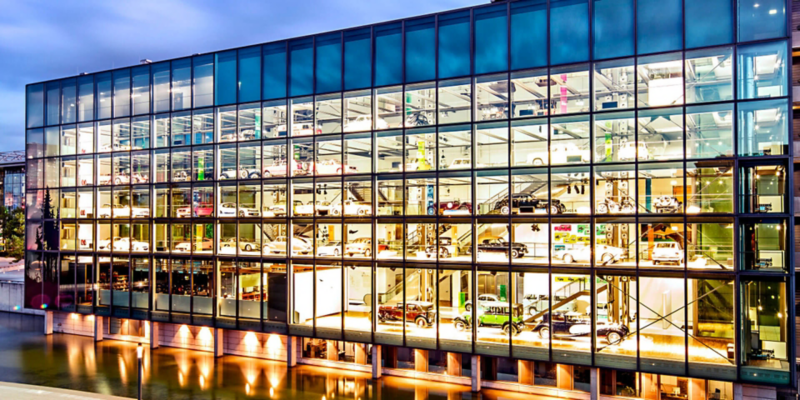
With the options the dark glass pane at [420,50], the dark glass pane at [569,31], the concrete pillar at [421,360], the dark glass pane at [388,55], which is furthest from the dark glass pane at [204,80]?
the dark glass pane at [569,31]

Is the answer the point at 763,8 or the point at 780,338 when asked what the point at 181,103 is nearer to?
the point at 763,8

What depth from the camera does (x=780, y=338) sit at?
19.0 meters

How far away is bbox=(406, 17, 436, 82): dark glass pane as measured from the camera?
24406mm

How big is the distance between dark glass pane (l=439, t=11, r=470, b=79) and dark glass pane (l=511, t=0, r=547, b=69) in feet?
6.91

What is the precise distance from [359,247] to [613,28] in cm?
1464

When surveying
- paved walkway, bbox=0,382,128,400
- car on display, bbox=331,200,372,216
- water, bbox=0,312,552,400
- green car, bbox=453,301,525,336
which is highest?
car on display, bbox=331,200,372,216

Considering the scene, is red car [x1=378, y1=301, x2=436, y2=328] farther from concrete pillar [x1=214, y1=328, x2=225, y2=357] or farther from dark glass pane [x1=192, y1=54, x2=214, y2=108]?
dark glass pane [x1=192, y1=54, x2=214, y2=108]

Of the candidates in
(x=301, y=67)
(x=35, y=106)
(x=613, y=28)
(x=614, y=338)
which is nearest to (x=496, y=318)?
(x=614, y=338)

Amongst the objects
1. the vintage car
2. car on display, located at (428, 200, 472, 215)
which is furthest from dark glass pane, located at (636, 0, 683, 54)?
car on display, located at (428, 200, 472, 215)

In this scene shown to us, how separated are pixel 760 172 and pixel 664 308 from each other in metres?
6.84

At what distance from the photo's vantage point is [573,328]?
21.9 meters

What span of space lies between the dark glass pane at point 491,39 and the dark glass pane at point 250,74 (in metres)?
11.9

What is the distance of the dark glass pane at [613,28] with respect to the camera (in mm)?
21125

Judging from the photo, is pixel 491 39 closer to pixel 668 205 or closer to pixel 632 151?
pixel 632 151
